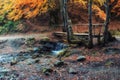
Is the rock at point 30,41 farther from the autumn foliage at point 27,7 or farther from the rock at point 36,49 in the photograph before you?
the autumn foliage at point 27,7

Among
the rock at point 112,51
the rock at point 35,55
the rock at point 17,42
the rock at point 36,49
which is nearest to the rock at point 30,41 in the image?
the rock at point 17,42

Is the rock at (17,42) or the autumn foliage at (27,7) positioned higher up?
the autumn foliage at (27,7)

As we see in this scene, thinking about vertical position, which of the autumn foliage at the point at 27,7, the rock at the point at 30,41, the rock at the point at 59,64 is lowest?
the rock at the point at 30,41

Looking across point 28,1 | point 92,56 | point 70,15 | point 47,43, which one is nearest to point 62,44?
point 47,43

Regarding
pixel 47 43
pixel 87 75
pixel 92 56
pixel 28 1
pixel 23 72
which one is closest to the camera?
pixel 87 75

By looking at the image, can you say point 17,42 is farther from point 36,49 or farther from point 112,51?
point 112,51

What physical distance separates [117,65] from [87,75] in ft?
7.60

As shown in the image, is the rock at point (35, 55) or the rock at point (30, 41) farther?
the rock at point (30, 41)

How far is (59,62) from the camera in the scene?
15.5 metres

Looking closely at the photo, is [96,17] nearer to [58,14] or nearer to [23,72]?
[58,14]

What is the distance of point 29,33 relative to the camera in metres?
28.9

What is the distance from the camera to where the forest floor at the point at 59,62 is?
13367 millimetres

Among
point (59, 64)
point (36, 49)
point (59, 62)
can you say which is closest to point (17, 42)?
point (36, 49)

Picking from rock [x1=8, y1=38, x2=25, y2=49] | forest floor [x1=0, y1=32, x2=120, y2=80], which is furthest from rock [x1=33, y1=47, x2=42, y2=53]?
rock [x1=8, y1=38, x2=25, y2=49]
